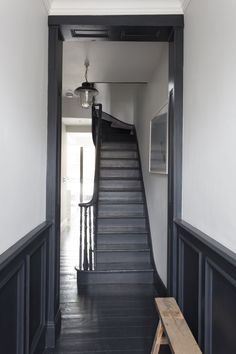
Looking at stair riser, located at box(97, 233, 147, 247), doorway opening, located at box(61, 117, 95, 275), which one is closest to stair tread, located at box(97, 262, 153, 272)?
stair riser, located at box(97, 233, 147, 247)

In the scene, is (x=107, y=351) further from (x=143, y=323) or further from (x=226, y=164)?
(x=226, y=164)

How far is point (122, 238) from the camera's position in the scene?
4.16m

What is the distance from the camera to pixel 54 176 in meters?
2.37

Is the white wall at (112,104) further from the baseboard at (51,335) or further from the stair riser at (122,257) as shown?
the baseboard at (51,335)

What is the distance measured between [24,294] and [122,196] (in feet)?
10.2

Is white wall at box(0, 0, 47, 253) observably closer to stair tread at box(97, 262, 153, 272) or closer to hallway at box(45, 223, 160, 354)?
hallway at box(45, 223, 160, 354)

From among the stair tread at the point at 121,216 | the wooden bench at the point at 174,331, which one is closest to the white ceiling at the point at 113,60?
the stair tread at the point at 121,216

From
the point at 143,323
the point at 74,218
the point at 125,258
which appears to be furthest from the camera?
the point at 74,218

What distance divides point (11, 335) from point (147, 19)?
2.30 meters

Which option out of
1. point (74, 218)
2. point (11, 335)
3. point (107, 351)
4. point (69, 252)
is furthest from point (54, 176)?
point (74, 218)

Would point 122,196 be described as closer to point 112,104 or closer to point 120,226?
point 120,226

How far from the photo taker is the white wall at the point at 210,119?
4.56 feet

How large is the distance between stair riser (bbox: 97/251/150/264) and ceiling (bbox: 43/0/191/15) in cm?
278

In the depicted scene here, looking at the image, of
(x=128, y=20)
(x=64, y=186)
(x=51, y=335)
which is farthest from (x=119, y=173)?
(x=51, y=335)
